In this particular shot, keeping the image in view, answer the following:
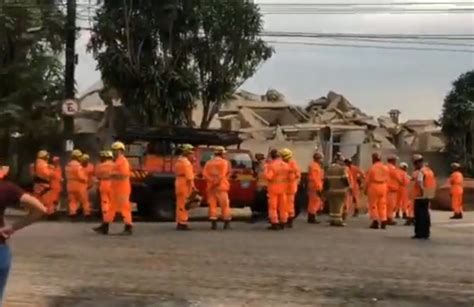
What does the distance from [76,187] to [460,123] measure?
850 inches

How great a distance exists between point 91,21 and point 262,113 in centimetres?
1517

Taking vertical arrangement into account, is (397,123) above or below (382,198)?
above

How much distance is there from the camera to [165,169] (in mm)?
23781

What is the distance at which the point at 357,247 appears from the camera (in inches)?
645

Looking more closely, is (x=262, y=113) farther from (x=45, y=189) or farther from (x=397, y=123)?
(x=45, y=189)

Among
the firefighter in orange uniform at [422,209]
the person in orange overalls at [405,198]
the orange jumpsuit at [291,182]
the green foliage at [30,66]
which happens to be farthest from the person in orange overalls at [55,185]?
the firefighter in orange uniform at [422,209]

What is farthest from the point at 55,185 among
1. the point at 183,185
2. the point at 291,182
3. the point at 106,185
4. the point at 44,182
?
the point at 291,182

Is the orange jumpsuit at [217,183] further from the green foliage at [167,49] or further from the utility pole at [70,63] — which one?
the green foliage at [167,49]

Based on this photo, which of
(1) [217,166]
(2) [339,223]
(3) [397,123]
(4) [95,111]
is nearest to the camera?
(1) [217,166]

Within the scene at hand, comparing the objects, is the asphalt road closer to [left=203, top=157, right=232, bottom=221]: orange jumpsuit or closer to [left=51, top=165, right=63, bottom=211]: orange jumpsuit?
[left=203, top=157, right=232, bottom=221]: orange jumpsuit

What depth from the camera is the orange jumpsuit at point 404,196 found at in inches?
931

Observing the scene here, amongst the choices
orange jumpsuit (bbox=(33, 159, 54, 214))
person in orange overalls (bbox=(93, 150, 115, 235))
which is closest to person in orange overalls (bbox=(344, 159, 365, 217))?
orange jumpsuit (bbox=(33, 159, 54, 214))

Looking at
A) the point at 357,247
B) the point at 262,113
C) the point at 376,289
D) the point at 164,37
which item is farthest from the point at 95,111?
the point at 376,289

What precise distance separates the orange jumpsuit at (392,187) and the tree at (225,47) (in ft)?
35.1
